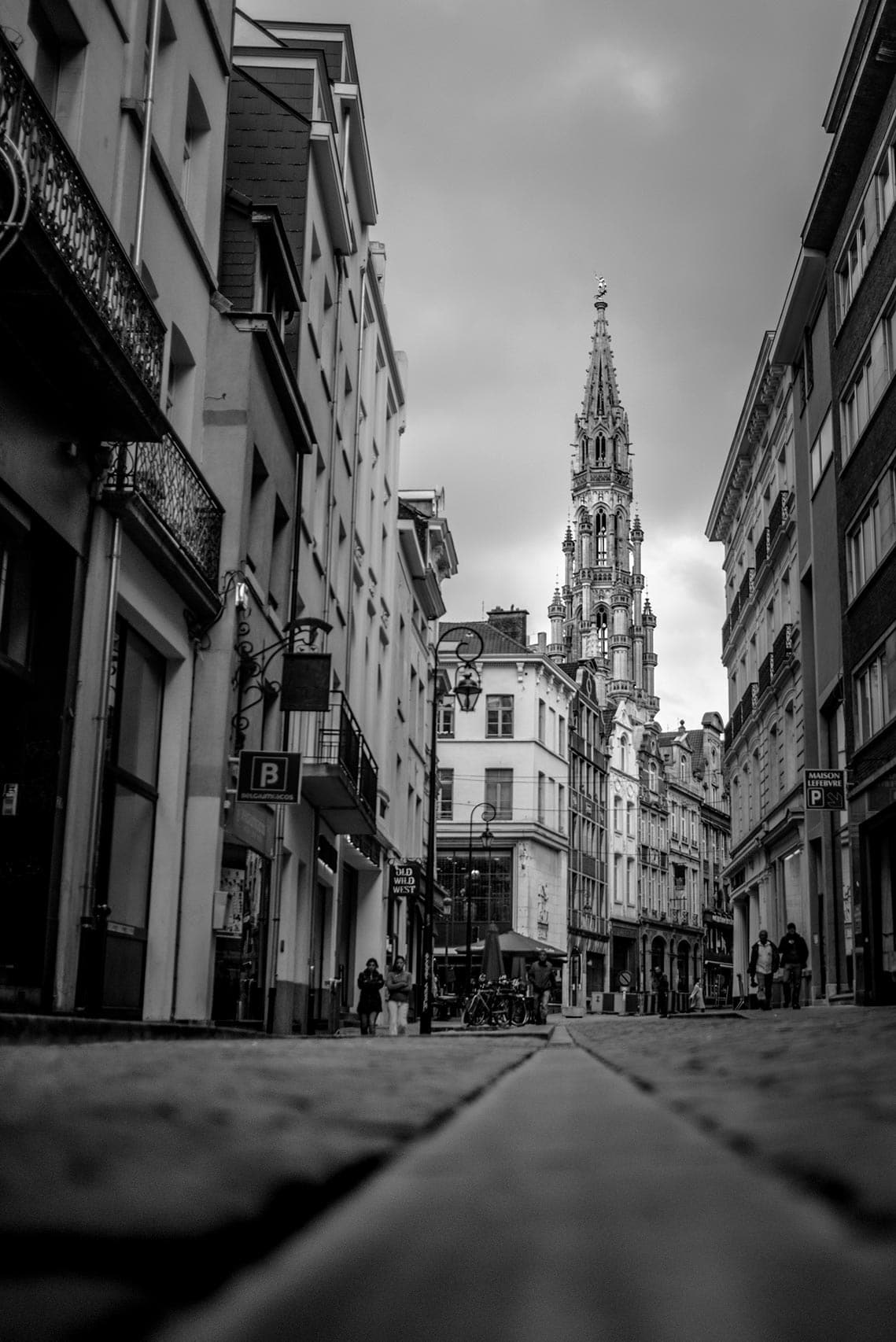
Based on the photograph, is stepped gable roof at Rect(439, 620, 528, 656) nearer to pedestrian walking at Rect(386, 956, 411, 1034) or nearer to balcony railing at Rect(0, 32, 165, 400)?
pedestrian walking at Rect(386, 956, 411, 1034)

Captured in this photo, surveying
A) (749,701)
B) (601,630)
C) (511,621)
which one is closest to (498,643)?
(511,621)

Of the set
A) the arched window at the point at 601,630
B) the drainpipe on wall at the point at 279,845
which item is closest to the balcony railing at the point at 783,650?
the drainpipe on wall at the point at 279,845

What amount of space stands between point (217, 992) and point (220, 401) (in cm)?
641

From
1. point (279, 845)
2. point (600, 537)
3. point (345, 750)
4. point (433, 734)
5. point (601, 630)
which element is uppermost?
point (600, 537)

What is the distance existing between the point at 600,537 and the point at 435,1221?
13666 centimetres

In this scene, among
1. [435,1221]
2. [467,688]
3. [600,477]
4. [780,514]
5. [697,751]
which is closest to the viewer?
[435,1221]

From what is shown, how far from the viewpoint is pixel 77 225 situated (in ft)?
31.7

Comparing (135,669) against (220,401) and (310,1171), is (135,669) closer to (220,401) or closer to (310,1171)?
(220,401)

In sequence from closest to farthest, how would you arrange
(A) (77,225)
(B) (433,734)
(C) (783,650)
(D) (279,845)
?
(A) (77,225) → (D) (279,845) → (B) (433,734) → (C) (783,650)

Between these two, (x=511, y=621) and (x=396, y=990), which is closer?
(x=396, y=990)

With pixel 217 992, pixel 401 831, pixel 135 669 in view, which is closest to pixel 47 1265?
pixel 135 669

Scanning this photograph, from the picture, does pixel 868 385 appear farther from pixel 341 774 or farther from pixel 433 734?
pixel 341 774

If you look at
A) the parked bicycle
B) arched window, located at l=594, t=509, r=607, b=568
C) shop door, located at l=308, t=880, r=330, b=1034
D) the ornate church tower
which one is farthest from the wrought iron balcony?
arched window, located at l=594, t=509, r=607, b=568

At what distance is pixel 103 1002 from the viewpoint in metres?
11.5
